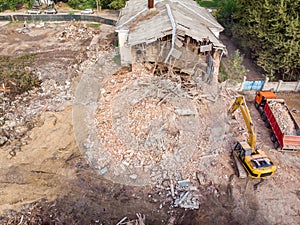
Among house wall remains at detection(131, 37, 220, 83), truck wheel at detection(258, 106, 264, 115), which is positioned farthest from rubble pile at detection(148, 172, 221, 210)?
house wall remains at detection(131, 37, 220, 83)

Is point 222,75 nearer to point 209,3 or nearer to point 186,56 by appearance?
point 186,56

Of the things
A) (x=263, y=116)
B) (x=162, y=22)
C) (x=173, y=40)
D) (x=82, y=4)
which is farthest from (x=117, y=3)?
(x=263, y=116)

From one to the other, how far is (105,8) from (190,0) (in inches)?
606

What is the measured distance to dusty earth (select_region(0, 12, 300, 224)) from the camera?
10938 millimetres

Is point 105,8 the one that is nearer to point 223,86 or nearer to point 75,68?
point 75,68

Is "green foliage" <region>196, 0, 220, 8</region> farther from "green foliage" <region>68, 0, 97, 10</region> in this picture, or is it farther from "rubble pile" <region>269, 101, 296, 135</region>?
"rubble pile" <region>269, 101, 296, 135</region>

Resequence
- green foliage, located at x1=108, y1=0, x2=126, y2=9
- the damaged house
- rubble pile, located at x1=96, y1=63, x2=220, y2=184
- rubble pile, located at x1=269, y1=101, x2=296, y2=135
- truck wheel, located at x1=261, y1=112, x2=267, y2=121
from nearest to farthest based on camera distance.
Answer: rubble pile, located at x1=96, y1=63, x2=220, y2=184 → rubble pile, located at x1=269, y1=101, x2=296, y2=135 → truck wheel, located at x1=261, y1=112, x2=267, y2=121 → the damaged house → green foliage, located at x1=108, y1=0, x2=126, y2=9

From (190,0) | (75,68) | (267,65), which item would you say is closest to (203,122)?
(267,65)

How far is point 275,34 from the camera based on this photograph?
17609 millimetres

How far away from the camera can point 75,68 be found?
2056cm

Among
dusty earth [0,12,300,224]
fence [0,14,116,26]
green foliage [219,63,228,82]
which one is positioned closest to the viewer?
dusty earth [0,12,300,224]

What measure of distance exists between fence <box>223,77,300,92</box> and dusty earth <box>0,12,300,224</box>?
1.76 metres

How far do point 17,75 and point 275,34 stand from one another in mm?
19173

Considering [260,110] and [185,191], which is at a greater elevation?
[260,110]
